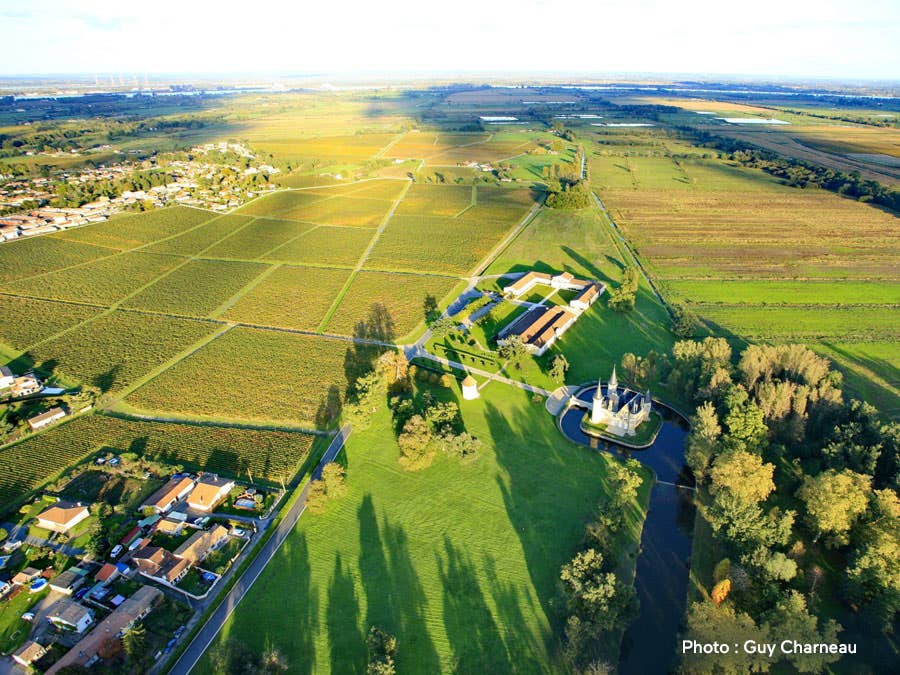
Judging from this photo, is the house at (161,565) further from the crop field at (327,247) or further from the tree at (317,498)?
the crop field at (327,247)

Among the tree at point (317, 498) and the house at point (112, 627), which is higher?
the tree at point (317, 498)

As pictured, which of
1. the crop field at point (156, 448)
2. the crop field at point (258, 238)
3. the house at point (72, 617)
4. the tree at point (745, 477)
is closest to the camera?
the house at point (72, 617)

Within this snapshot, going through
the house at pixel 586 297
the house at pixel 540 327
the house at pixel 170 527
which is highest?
the house at pixel 586 297

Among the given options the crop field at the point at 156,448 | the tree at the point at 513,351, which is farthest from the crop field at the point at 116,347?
the tree at the point at 513,351

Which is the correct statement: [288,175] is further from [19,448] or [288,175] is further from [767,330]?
[767,330]

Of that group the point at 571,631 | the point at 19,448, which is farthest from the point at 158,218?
the point at 571,631

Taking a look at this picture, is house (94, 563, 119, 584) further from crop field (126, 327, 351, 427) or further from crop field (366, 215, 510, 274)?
crop field (366, 215, 510, 274)

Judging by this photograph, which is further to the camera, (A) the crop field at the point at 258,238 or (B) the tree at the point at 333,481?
(A) the crop field at the point at 258,238

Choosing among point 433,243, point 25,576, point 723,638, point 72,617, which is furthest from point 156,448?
point 433,243
